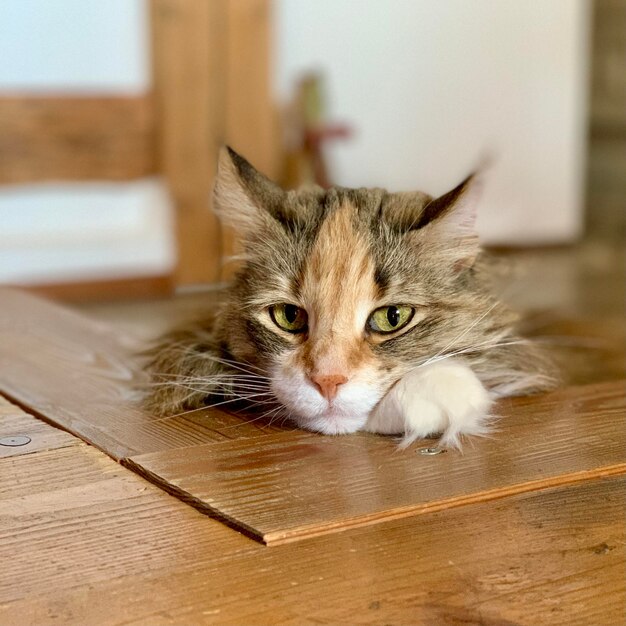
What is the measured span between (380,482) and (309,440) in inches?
9.2

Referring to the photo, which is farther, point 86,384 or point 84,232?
point 84,232

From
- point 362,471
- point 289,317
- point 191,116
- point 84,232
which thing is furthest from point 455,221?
point 191,116

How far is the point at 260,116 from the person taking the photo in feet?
15.6

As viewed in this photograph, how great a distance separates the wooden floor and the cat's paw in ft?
0.11

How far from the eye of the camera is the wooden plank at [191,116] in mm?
4484

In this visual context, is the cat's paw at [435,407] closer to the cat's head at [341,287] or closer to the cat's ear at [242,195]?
the cat's head at [341,287]

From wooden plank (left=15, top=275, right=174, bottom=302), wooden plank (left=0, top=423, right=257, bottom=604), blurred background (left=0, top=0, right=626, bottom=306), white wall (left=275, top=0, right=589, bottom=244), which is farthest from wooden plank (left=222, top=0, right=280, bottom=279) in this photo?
wooden plank (left=0, top=423, right=257, bottom=604)

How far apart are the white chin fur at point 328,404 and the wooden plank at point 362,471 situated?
0.09ft

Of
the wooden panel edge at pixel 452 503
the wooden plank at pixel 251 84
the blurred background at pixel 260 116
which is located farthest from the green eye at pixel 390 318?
the wooden plank at pixel 251 84

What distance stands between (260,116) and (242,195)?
128 inches

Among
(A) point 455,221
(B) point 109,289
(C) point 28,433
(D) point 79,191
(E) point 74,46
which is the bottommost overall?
(B) point 109,289

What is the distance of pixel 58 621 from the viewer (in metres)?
0.80

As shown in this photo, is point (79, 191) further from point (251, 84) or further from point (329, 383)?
point (329, 383)

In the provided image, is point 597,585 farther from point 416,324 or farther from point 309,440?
point 416,324
